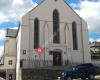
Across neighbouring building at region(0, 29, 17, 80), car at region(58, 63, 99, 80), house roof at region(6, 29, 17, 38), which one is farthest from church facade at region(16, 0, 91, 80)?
car at region(58, 63, 99, 80)

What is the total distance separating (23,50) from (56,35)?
704 centimetres

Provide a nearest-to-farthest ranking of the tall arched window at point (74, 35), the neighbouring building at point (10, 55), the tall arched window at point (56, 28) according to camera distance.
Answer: the tall arched window at point (56, 28) < the tall arched window at point (74, 35) < the neighbouring building at point (10, 55)

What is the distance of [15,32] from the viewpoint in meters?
58.7

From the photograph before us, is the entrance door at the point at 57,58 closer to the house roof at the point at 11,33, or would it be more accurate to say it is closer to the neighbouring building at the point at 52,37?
the neighbouring building at the point at 52,37

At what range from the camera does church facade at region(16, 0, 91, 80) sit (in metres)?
45.8

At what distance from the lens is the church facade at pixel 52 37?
45812 mm

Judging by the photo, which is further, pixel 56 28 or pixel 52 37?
pixel 56 28

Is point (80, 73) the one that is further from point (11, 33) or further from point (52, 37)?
point (11, 33)

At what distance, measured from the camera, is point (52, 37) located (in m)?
47.8

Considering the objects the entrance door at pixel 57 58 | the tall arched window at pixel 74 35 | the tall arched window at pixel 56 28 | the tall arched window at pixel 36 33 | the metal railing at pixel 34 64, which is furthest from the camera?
the tall arched window at pixel 74 35

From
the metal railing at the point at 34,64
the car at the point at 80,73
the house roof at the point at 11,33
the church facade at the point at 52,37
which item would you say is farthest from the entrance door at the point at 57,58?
the house roof at the point at 11,33

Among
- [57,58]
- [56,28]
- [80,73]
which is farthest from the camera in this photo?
[56,28]

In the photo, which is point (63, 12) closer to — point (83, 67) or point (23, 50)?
point (23, 50)

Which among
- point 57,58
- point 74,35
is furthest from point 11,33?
point 74,35
